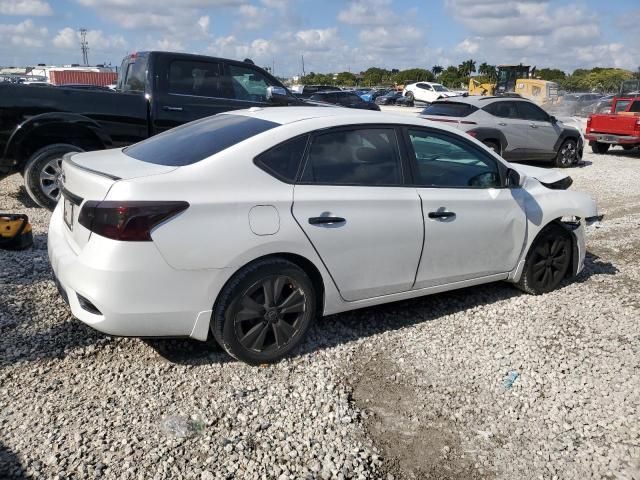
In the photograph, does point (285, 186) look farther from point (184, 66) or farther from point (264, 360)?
point (184, 66)

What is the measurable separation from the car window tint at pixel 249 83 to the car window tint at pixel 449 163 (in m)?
4.46

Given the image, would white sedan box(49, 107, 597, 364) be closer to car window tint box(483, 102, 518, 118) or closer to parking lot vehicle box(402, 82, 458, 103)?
car window tint box(483, 102, 518, 118)

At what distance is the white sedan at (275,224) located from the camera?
318cm

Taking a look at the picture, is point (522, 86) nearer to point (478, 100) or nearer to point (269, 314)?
point (478, 100)

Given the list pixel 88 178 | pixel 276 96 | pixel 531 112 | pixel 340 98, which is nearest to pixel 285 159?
pixel 88 178

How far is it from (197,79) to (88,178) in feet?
16.0

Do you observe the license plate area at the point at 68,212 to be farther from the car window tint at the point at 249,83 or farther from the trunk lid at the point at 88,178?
the car window tint at the point at 249,83

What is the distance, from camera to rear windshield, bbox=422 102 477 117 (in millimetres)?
12070

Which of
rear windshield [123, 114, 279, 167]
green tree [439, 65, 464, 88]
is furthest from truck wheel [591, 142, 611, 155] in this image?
green tree [439, 65, 464, 88]

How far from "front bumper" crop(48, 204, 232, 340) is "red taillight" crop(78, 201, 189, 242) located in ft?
0.14

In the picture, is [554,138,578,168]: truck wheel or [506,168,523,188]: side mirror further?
[554,138,578,168]: truck wheel

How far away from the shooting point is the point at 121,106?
716cm

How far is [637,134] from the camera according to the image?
51.3 ft

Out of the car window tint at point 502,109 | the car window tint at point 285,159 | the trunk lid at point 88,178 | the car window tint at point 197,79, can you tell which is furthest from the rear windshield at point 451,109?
the trunk lid at point 88,178
